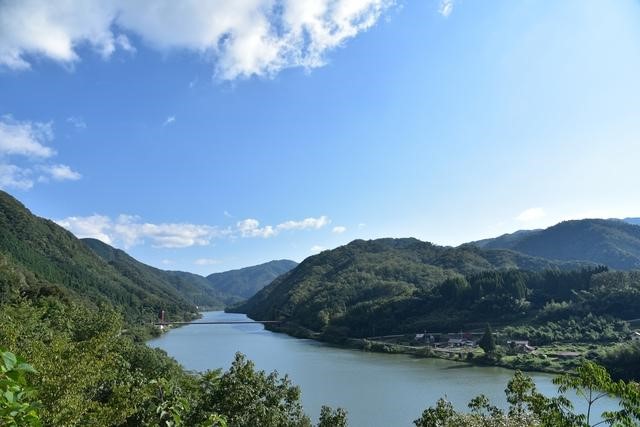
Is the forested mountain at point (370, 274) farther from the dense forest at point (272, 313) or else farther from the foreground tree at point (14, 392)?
the foreground tree at point (14, 392)

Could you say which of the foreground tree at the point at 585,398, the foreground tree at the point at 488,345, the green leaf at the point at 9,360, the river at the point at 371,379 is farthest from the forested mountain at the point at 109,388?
the foreground tree at the point at 488,345

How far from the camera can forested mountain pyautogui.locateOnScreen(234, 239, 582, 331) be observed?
314 ft

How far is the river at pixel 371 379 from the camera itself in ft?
91.1

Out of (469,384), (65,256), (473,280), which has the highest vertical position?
(65,256)

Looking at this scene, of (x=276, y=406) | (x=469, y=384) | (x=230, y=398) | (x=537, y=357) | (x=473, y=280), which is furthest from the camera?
(x=473, y=280)

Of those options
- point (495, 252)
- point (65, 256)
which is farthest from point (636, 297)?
point (65, 256)

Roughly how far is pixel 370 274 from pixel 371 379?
82.7m

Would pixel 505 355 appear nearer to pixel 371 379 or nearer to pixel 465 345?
pixel 465 345

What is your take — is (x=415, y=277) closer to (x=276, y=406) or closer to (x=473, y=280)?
(x=473, y=280)

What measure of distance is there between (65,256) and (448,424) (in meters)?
113

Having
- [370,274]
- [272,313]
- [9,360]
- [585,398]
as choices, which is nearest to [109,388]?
[585,398]

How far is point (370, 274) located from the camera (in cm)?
12031

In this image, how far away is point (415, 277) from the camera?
115500 millimetres

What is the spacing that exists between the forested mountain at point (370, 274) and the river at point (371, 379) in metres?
29.4
